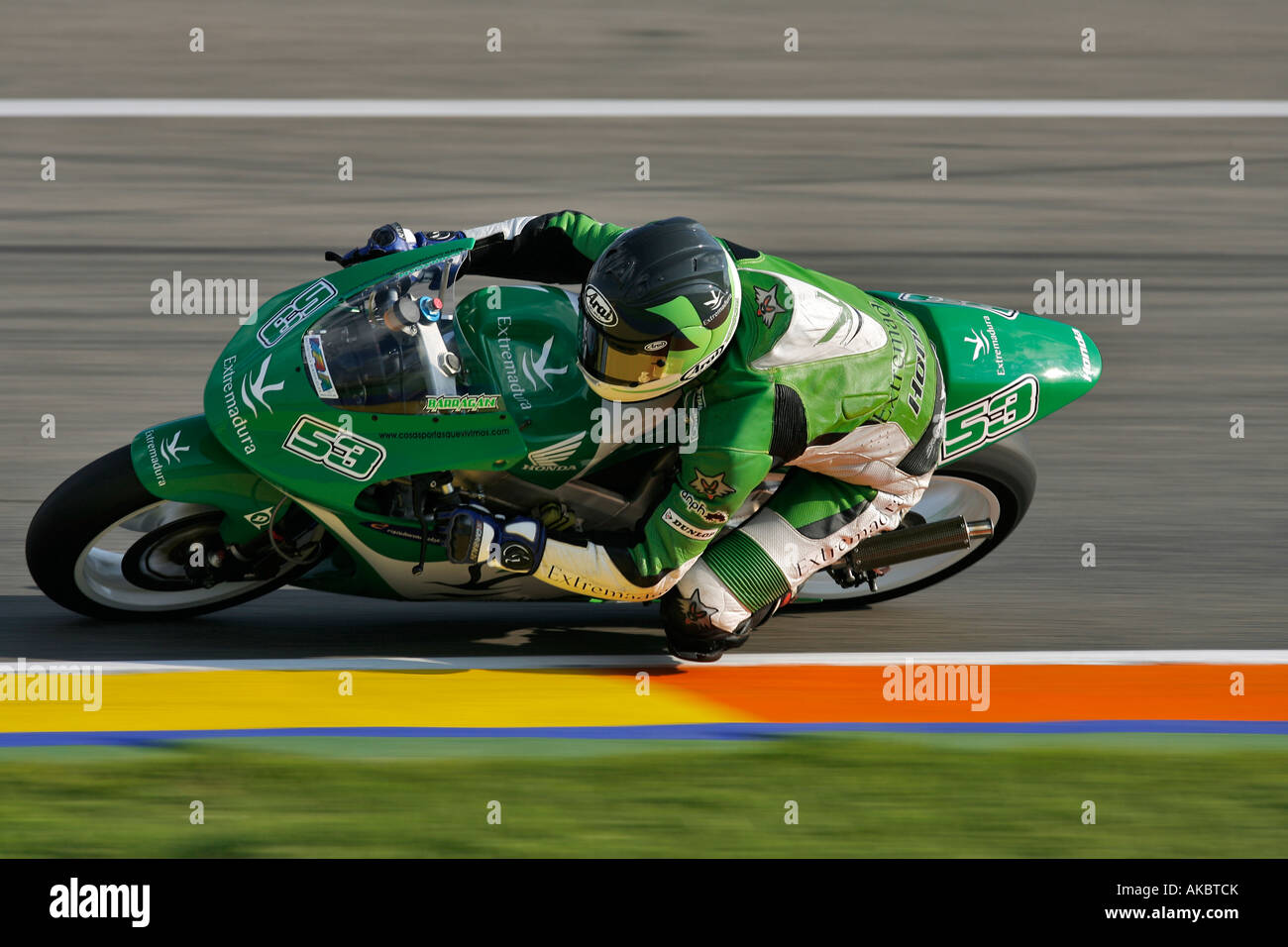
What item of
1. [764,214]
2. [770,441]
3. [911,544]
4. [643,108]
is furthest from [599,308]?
[643,108]

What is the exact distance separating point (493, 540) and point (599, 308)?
786 millimetres

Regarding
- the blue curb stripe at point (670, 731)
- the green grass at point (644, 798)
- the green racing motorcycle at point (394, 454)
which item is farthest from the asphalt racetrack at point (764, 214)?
the green grass at point (644, 798)

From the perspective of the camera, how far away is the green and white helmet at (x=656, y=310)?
4.32 meters

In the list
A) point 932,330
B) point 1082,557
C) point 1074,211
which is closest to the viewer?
point 932,330

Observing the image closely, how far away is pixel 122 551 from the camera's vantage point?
521cm

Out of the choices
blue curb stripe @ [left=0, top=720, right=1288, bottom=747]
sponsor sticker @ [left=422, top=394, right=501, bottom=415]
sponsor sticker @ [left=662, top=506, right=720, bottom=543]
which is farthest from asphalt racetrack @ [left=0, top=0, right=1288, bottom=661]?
sponsor sticker @ [left=422, top=394, right=501, bottom=415]

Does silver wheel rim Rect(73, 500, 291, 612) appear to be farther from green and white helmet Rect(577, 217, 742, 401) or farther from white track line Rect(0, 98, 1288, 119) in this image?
white track line Rect(0, 98, 1288, 119)

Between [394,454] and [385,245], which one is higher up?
[385,245]

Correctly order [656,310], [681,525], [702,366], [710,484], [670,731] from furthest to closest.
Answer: [670,731]
[681,525]
[710,484]
[702,366]
[656,310]

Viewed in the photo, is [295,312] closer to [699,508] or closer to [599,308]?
[599,308]

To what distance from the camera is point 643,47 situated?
922 centimetres

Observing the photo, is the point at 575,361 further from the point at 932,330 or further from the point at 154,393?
the point at 154,393
